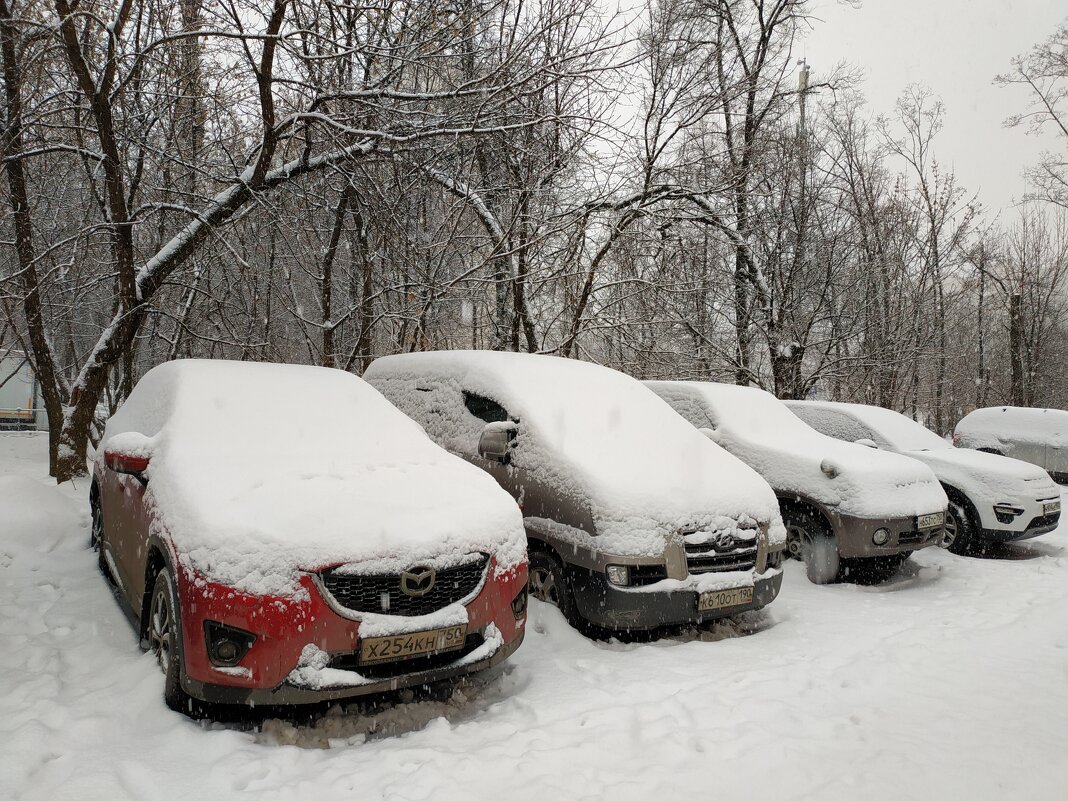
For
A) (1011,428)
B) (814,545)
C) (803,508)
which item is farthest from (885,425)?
(1011,428)

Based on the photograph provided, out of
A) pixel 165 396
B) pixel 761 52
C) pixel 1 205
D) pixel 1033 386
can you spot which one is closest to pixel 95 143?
pixel 1 205

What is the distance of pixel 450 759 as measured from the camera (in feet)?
9.44

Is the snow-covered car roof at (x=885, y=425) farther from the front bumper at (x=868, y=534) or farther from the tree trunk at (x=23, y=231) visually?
the tree trunk at (x=23, y=231)

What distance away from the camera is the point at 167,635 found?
3.19 meters

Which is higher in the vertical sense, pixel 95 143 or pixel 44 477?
pixel 95 143

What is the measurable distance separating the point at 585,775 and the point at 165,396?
10.7ft

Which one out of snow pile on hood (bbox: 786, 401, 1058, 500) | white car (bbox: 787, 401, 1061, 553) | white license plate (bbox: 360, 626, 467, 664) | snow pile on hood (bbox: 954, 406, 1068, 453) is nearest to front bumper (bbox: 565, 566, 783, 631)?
white license plate (bbox: 360, 626, 467, 664)

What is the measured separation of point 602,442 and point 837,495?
2.41 meters

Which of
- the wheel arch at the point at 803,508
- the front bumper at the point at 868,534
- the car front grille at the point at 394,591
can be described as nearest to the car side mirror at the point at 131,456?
the car front grille at the point at 394,591

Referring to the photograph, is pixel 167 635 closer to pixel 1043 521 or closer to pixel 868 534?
pixel 868 534

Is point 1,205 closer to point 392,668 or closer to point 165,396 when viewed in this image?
point 165,396

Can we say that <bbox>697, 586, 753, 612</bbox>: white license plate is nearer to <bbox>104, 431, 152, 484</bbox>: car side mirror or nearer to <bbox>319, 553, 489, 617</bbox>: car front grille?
<bbox>319, 553, 489, 617</bbox>: car front grille

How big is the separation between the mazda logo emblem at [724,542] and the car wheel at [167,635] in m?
3.06

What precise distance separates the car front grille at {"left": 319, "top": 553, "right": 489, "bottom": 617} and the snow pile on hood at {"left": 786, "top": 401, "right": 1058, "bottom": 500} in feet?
21.2
